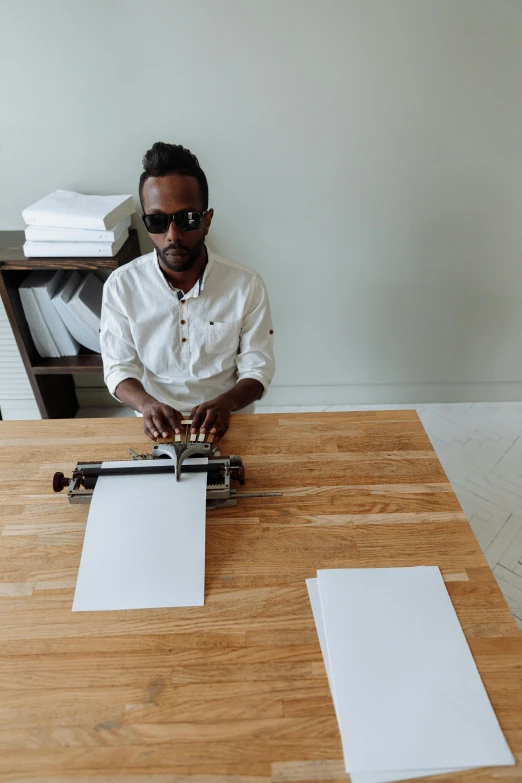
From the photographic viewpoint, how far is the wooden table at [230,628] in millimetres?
793

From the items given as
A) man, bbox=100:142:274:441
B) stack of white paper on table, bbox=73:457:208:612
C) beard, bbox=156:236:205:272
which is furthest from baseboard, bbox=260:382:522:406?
stack of white paper on table, bbox=73:457:208:612

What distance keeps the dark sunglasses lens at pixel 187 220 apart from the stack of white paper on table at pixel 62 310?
0.91 m

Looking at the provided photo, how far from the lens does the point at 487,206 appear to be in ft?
7.77

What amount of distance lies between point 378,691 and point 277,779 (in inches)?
8.2

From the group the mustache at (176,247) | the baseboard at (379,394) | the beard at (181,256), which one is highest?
the mustache at (176,247)

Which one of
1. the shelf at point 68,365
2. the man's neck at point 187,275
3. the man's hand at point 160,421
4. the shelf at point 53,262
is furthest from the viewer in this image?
the shelf at point 68,365

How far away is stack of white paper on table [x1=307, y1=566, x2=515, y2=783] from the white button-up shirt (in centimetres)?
88

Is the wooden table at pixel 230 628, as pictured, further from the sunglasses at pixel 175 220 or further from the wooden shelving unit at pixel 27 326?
the wooden shelving unit at pixel 27 326

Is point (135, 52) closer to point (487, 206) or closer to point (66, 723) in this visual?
point (487, 206)

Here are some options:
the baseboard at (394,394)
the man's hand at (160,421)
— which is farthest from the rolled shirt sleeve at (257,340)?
the baseboard at (394,394)

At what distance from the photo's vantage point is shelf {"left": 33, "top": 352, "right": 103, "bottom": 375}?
7.80 ft

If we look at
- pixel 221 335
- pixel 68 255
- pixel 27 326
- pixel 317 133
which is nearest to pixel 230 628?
pixel 221 335

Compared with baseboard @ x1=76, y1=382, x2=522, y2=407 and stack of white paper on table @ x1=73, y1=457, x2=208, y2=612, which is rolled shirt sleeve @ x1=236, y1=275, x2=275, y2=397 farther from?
baseboard @ x1=76, y1=382, x2=522, y2=407

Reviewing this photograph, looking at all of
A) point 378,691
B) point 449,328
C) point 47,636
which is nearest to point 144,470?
point 47,636
